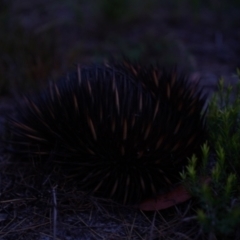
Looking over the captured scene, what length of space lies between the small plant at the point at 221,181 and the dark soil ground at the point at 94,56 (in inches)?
4.5

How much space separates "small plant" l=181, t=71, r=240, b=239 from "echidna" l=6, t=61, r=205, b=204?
7.7 inches

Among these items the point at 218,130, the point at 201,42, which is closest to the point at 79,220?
the point at 218,130

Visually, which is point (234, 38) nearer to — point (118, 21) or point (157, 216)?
point (118, 21)

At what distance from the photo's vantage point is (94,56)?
5184 mm

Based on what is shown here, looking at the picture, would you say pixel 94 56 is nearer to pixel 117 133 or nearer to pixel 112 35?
pixel 112 35

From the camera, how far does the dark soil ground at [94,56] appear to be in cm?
260

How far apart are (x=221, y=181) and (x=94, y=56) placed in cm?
300

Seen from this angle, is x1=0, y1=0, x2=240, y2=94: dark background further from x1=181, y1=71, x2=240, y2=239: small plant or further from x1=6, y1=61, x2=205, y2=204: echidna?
x1=181, y1=71, x2=240, y2=239: small plant

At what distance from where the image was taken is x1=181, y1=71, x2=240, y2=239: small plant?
2062mm

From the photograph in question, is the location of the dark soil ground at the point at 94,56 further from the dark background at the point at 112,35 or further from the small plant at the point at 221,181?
the small plant at the point at 221,181

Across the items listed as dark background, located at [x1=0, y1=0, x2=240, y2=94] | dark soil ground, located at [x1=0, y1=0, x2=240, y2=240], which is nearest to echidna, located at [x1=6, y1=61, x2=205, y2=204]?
dark soil ground, located at [x1=0, y1=0, x2=240, y2=240]

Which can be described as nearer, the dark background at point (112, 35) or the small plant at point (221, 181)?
the small plant at point (221, 181)

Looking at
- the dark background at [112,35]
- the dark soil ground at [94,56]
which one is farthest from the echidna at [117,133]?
the dark background at [112,35]

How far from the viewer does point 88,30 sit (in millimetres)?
6035
